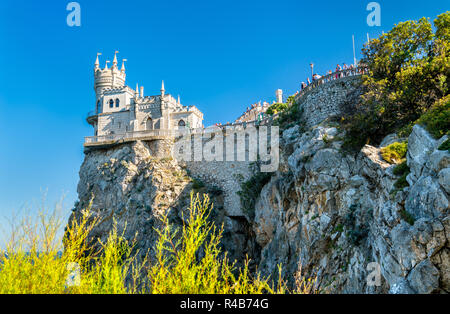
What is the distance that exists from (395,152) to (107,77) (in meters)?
34.3

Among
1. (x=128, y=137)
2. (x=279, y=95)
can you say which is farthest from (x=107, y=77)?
(x=279, y=95)

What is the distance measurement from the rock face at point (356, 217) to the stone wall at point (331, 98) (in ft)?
6.41

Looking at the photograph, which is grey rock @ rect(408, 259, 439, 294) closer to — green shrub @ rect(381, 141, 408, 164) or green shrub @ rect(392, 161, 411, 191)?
green shrub @ rect(392, 161, 411, 191)

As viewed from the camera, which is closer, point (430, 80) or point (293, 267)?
point (430, 80)

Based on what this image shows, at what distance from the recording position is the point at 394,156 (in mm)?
16906

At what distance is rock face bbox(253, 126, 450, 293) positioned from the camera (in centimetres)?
1235

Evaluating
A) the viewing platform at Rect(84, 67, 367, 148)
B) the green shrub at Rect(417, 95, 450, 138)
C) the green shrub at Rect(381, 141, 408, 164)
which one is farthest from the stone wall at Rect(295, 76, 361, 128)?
the green shrub at Rect(417, 95, 450, 138)

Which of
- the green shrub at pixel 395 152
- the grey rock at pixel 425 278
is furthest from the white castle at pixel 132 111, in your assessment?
the grey rock at pixel 425 278

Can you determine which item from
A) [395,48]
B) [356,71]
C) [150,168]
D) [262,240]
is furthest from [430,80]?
[150,168]

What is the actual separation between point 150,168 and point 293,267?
677 inches

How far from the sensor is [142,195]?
32.7m
